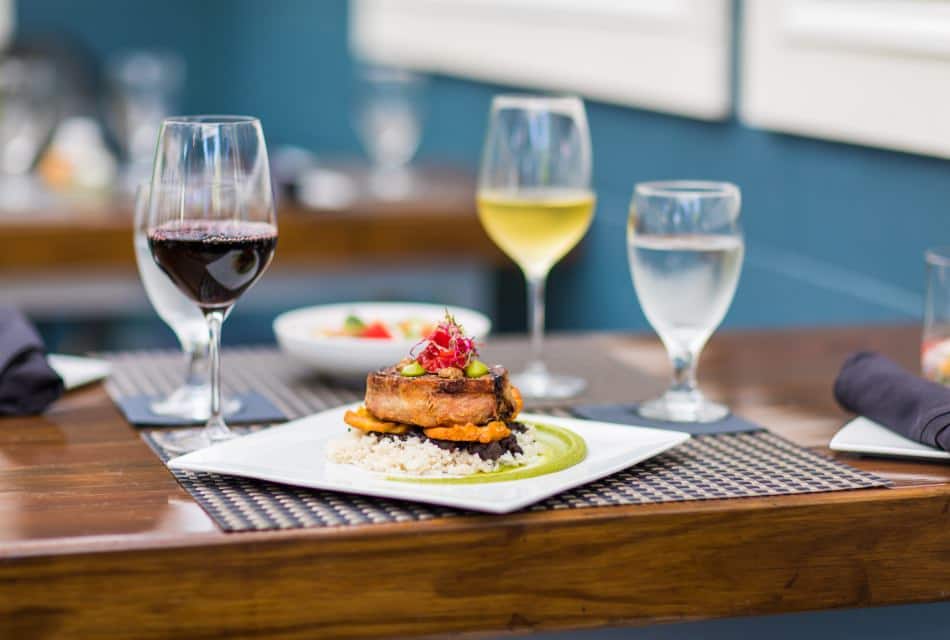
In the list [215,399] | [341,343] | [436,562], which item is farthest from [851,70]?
[436,562]

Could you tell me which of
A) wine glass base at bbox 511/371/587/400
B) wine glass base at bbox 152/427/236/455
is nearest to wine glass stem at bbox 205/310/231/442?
wine glass base at bbox 152/427/236/455

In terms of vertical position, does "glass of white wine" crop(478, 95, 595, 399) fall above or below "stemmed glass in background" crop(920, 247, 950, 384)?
above

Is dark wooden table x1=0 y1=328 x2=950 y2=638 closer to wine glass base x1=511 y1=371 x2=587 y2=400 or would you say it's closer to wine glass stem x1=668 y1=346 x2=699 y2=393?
wine glass stem x1=668 y1=346 x2=699 y2=393

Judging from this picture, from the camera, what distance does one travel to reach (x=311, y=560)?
976mm

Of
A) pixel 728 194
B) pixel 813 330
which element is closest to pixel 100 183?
pixel 813 330

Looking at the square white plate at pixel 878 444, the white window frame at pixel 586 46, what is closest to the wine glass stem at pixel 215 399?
the square white plate at pixel 878 444

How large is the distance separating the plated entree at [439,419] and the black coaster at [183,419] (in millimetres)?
222

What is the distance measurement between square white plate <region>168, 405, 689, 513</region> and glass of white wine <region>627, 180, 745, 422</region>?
12cm

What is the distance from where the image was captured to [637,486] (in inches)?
43.0

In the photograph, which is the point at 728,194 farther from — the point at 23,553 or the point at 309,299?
the point at 309,299

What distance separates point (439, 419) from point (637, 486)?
149 millimetres

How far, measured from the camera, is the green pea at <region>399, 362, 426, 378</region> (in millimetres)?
1086

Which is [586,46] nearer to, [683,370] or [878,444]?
[683,370]

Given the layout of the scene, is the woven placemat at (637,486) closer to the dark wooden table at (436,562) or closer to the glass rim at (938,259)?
the dark wooden table at (436,562)
